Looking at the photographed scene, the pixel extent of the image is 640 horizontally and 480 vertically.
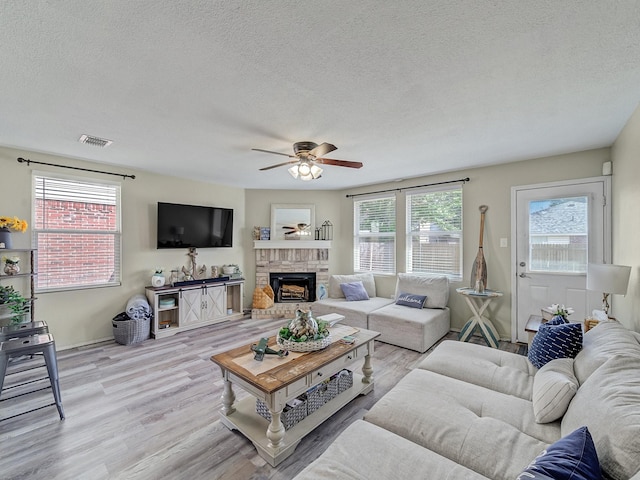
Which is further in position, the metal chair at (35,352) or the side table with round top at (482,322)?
the side table with round top at (482,322)

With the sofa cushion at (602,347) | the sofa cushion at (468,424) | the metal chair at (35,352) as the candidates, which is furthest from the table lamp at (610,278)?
the metal chair at (35,352)

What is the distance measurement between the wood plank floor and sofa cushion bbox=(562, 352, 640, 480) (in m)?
1.47

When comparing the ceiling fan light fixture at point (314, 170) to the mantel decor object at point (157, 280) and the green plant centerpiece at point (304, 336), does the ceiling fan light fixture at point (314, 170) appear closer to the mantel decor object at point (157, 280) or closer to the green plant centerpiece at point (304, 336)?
the green plant centerpiece at point (304, 336)

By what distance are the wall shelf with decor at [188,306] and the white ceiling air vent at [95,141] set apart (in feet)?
6.55

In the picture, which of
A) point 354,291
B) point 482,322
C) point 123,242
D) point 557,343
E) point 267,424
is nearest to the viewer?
point 557,343

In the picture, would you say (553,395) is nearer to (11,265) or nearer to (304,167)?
(304,167)

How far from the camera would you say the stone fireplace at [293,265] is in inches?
213

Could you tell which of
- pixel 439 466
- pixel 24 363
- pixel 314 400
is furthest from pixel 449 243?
pixel 24 363

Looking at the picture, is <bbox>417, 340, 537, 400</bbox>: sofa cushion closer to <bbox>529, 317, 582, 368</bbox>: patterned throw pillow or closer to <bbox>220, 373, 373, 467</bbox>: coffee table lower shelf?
<bbox>529, 317, 582, 368</bbox>: patterned throw pillow

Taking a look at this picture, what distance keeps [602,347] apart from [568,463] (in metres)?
1.14

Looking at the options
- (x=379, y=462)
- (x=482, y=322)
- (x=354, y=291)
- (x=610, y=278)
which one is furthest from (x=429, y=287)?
(x=379, y=462)

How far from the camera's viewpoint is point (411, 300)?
4.16 m

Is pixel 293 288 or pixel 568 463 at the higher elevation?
pixel 568 463

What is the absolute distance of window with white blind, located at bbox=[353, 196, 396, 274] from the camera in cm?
502
